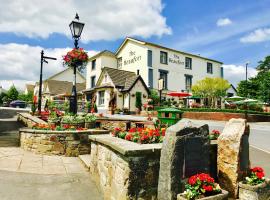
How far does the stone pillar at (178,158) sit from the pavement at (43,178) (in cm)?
175

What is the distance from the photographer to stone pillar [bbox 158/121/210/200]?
414 centimetres

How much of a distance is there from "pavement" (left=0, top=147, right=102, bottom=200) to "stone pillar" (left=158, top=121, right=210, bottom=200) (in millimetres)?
1748

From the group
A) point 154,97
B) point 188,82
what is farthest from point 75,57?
point 188,82

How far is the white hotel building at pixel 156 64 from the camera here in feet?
114

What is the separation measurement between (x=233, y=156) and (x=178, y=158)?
123 cm

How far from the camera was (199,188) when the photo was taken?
13.0ft

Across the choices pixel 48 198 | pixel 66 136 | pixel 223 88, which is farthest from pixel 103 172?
pixel 223 88

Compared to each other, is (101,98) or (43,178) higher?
(101,98)

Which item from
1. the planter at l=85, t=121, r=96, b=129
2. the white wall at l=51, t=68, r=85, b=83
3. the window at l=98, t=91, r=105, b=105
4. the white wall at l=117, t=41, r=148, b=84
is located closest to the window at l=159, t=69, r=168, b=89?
the white wall at l=117, t=41, r=148, b=84

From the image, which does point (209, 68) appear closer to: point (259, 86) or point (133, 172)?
point (259, 86)

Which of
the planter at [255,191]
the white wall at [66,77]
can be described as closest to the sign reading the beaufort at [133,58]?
the white wall at [66,77]

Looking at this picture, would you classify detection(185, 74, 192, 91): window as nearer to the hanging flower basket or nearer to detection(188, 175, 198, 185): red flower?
the hanging flower basket

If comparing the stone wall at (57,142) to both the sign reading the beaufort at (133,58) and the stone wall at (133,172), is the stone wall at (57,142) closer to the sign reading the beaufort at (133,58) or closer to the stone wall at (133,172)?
the stone wall at (133,172)

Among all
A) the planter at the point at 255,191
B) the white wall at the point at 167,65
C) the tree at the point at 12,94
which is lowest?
Answer: the planter at the point at 255,191
